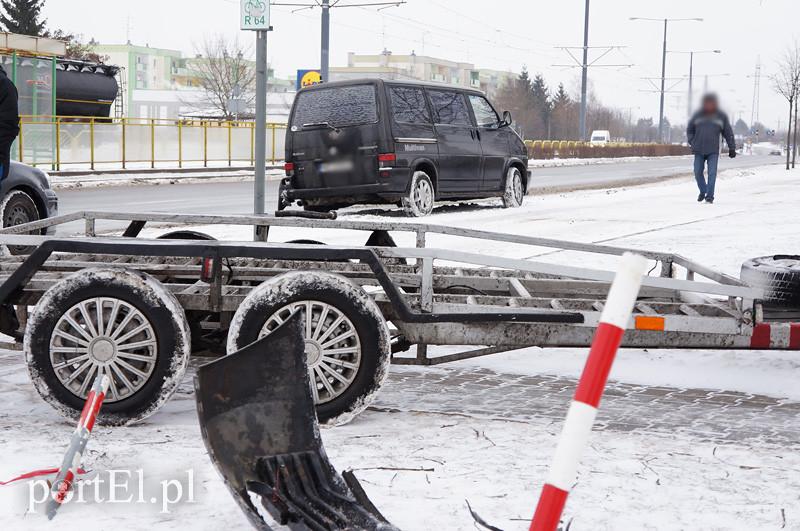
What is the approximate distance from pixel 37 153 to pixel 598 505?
27674 millimetres

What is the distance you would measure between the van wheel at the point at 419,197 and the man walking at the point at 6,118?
335 inches

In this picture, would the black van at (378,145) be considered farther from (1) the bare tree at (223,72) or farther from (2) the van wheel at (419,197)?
(1) the bare tree at (223,72)

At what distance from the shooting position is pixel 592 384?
2.06m

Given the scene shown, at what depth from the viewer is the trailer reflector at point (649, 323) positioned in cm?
508

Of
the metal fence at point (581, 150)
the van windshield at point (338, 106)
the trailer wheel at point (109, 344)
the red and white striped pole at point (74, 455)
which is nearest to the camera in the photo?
the red and white striped pole at point (74, 455)

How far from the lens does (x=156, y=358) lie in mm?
4723

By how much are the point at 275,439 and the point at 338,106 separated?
11.8 metres

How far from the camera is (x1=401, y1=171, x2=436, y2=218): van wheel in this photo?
1600 cm

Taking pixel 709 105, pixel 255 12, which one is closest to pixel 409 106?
pixel 255 12

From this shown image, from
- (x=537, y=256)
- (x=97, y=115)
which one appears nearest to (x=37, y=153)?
(x=97, y=115)

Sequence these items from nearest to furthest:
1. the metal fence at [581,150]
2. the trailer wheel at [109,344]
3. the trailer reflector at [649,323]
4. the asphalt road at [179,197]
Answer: the trailer wheel at [109,344], the trailer reflector at [649,323], the asphalt road at [179,197], the metal fence at [581,150]

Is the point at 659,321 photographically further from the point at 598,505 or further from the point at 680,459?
the point at 598,505

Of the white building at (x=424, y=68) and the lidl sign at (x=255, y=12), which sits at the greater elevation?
the white building at (x=424, y=68)

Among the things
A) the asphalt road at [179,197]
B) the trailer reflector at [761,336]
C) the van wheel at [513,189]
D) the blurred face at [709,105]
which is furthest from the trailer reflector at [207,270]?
the van wheel at [513,189]
